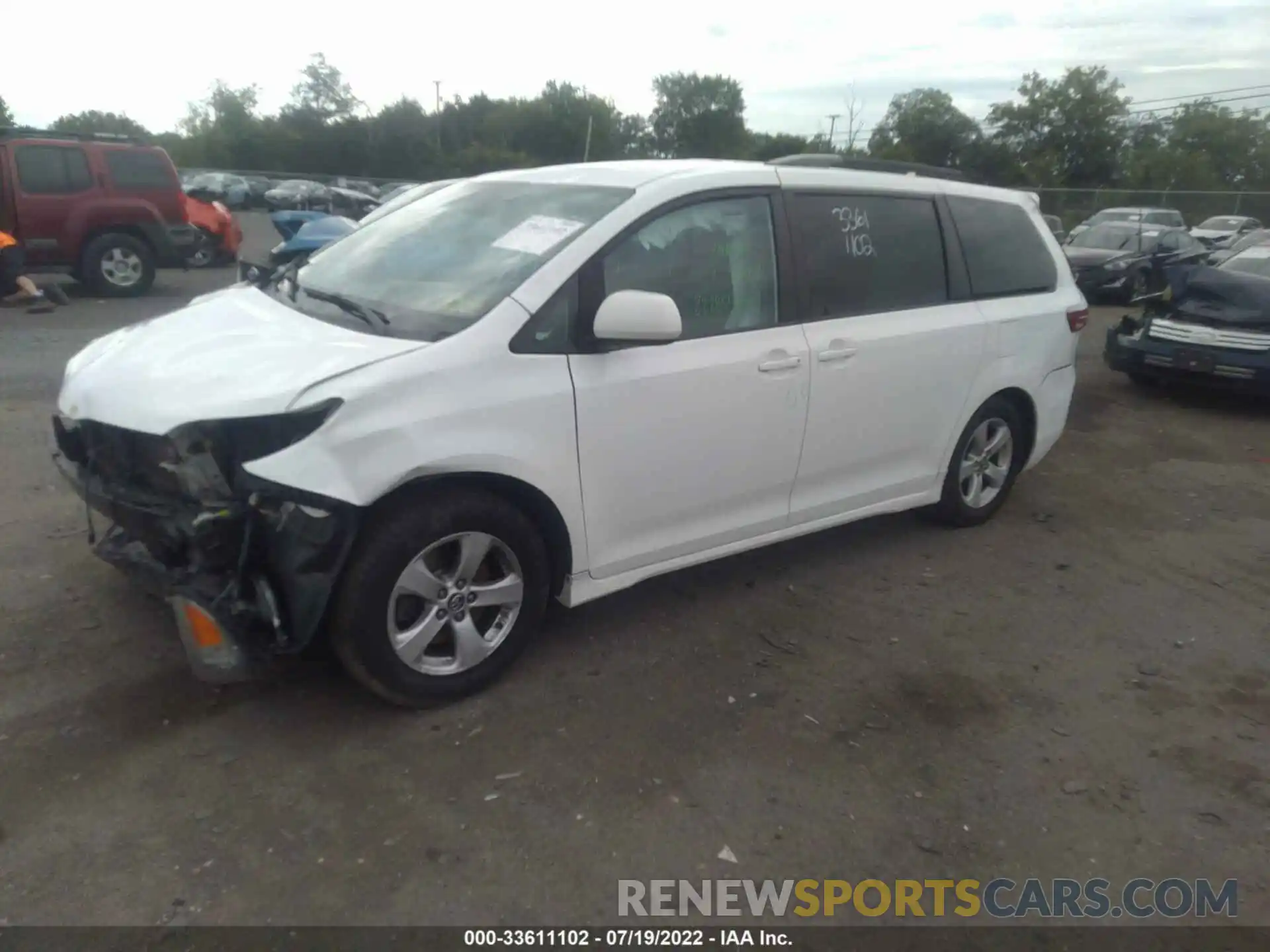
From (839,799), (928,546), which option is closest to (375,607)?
A: (839,799)

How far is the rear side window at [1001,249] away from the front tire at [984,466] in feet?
2.02

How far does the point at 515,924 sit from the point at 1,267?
11.5 m

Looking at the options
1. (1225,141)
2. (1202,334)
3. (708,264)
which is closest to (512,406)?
(708,264)

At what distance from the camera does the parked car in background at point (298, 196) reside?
32.4m

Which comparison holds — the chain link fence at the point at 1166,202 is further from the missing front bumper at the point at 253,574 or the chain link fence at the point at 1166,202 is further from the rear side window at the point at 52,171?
the missing front bumper at the point at 253,574

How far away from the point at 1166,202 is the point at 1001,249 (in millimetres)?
29421

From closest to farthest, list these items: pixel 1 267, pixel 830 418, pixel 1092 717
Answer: pixel 1092 717
pixel 830 418
pixel 1 267

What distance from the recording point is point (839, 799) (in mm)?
3158

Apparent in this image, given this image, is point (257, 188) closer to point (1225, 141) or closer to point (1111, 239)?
point (1111, 239)

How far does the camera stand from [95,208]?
12023 mm

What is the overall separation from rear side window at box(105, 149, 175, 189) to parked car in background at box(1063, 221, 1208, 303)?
12.8 metres
